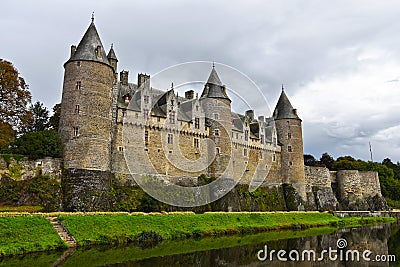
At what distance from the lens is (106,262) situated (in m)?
14.6

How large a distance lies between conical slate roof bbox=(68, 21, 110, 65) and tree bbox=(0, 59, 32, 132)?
476cm

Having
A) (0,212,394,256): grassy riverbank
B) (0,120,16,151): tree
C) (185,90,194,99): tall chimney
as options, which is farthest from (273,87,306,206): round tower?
(0,120,16,151): tree

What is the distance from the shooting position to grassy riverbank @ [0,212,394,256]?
1780 centimetres

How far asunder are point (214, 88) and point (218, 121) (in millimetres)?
3595

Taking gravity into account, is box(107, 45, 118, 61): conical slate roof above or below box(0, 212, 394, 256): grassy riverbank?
above

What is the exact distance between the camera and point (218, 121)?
37.5 m

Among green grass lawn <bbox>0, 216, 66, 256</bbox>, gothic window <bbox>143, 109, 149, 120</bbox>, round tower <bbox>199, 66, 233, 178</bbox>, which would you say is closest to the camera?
green grass lawn <bbox>0, 216, 66, 256</bbox>

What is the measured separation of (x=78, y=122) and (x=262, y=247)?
52.4 ft

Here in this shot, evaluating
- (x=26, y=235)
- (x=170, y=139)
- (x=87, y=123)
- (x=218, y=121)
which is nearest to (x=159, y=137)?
(x=170, y=139)

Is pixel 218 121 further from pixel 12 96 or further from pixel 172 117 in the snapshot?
pixel 12 96

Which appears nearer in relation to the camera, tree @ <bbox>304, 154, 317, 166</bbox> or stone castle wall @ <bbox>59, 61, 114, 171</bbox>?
stone castle wall @ <bbox>59, 61, 114, 171</bbox>

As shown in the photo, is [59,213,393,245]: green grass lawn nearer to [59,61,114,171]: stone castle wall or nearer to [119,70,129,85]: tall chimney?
[59,61,114,171]: stone castle wall

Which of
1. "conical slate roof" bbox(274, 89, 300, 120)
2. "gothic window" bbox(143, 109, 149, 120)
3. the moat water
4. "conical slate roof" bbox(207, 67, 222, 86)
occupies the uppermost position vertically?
"conical slate roof" bbox(207, 67, 222, 86)

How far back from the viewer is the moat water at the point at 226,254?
1499cm
